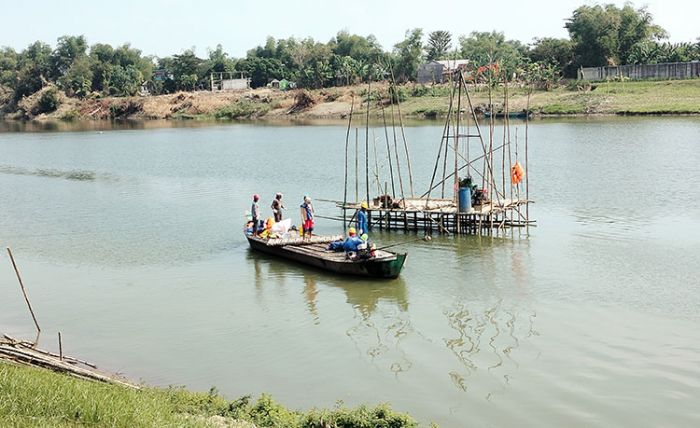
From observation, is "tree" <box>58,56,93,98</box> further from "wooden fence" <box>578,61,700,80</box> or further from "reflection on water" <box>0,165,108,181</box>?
"wooden fence" <box>578,61,700,80</box>

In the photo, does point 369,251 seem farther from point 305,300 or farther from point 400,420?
point 400,420

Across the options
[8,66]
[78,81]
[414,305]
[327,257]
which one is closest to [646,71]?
[327,257]

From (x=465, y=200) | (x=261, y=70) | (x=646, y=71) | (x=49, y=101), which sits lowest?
(x=465, y=200)

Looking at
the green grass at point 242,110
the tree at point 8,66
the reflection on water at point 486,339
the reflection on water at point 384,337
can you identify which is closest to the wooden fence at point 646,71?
the green grass at point 242,110

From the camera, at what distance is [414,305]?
18281 millimetres

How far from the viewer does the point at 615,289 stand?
18.5m

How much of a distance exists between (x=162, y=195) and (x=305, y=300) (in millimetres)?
19429

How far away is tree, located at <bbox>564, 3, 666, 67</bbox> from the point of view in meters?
80.2

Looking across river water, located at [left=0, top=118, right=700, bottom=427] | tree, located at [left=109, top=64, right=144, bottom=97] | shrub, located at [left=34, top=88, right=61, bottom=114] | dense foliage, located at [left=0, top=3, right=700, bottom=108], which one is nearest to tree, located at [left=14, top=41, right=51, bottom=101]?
dense foliage, located at [left=0, top=3, right=700, bottom=108]

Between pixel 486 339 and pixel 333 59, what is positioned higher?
pixel 333 59

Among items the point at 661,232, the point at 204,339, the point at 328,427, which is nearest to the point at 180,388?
the point at 204,339

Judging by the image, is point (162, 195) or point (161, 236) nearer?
point (161, 236)

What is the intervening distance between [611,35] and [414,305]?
70.2m

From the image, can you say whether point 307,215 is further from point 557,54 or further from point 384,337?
point 557,54
